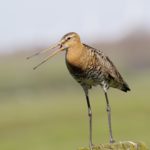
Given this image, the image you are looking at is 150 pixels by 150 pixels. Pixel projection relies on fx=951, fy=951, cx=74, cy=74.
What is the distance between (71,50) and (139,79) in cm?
4566

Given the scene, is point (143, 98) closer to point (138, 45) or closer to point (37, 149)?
point (37, 149)

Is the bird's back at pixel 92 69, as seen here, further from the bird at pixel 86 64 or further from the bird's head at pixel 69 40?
the bird's head at pixel 69 40

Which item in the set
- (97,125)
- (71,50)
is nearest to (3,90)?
(97,125)

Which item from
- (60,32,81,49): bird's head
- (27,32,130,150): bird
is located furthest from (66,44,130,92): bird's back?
(60,32,81,49): bird's head

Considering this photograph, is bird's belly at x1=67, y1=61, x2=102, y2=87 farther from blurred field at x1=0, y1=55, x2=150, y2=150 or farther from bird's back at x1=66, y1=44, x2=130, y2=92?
blurred field at x1=0, y1=55, x2=150, y2=150

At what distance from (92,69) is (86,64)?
0.51 ft

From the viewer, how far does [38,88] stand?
53594 millimetres

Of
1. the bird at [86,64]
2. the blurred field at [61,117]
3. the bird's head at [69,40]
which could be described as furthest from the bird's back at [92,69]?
the blurred field at [61,117]

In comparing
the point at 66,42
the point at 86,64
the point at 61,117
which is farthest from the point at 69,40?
the point at 61,117

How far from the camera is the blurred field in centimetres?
2592

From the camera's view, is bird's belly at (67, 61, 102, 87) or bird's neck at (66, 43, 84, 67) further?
bird's belly at (67, 61, 102, 87)

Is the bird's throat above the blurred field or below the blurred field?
below

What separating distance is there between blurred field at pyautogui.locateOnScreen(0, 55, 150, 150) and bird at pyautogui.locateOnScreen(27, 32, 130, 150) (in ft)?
31.8

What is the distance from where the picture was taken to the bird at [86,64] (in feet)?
38.8
